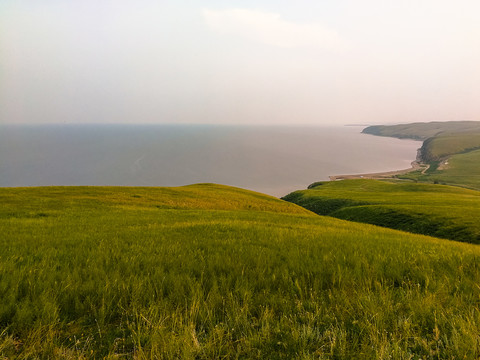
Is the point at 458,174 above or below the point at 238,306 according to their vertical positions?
below

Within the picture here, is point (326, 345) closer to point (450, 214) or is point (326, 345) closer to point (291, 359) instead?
point (291, 359)

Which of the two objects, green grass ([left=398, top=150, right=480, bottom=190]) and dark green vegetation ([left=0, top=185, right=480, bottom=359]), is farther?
green grass ([left=398, top=150, right=480, bottom=190])

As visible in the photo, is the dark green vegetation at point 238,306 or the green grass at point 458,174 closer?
the dark green vegetation at point 238,306

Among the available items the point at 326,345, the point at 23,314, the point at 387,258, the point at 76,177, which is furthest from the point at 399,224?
the point at 76,177

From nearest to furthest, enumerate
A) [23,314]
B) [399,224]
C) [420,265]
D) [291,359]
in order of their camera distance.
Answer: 1. [291,359]
2. [23,314]
3. [420,265]
4. [399,224]

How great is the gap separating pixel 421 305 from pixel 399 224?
1215 inches

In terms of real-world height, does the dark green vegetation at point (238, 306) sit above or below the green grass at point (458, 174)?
above

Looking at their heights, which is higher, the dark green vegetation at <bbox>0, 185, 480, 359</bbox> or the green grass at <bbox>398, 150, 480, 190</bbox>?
the dark green vegetation at <bbox>0, 185, 480, 359</bbox>

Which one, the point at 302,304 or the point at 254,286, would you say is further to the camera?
the point at 254,286

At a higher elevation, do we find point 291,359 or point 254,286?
point 291,359

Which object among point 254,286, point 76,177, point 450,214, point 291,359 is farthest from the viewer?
point 76,177

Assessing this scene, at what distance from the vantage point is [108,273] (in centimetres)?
445

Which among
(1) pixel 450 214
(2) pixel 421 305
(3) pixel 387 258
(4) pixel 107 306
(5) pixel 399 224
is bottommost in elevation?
(5) pixel 399 224

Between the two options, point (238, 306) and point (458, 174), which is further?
point (458, 174)
